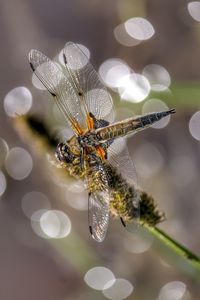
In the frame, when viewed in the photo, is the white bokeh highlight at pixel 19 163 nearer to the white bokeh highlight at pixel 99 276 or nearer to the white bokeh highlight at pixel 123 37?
the white bokeh highlight at pixel 99 276

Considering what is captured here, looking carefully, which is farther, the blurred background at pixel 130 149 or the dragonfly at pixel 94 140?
the blurred background at pixel 130 149

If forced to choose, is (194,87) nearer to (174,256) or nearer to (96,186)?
(174,256)

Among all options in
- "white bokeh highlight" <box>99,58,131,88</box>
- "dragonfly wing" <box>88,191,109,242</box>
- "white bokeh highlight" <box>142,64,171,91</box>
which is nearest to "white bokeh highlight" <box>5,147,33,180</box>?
"white bokeh highlight" <box>99,58,131,88</box>

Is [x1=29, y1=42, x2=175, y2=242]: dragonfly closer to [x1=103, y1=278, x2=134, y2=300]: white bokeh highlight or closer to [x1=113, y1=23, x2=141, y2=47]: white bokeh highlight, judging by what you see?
[x1=103, y1=278, x2=134, y2=300]: white bokeh highlight

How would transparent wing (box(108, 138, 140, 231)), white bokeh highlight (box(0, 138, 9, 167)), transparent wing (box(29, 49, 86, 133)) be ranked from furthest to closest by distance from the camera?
white bokeh highlight (box(0, 138, 9, 167))
transparent wing (box(29, 49, 86, 133))
transparent wing (box(108, 138, 140, 231))

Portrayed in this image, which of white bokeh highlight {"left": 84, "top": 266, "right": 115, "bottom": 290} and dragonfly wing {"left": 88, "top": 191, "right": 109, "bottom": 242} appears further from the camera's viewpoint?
white bokeh highlight {"left": 84, "top": 266, "right": 115, "bottom": 290}

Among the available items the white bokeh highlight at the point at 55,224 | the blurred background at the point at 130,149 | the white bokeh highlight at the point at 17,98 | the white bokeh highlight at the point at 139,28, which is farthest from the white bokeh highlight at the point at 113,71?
the white bokeh highlight at the point at 55,224

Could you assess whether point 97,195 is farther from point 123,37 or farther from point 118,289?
point 123,37
